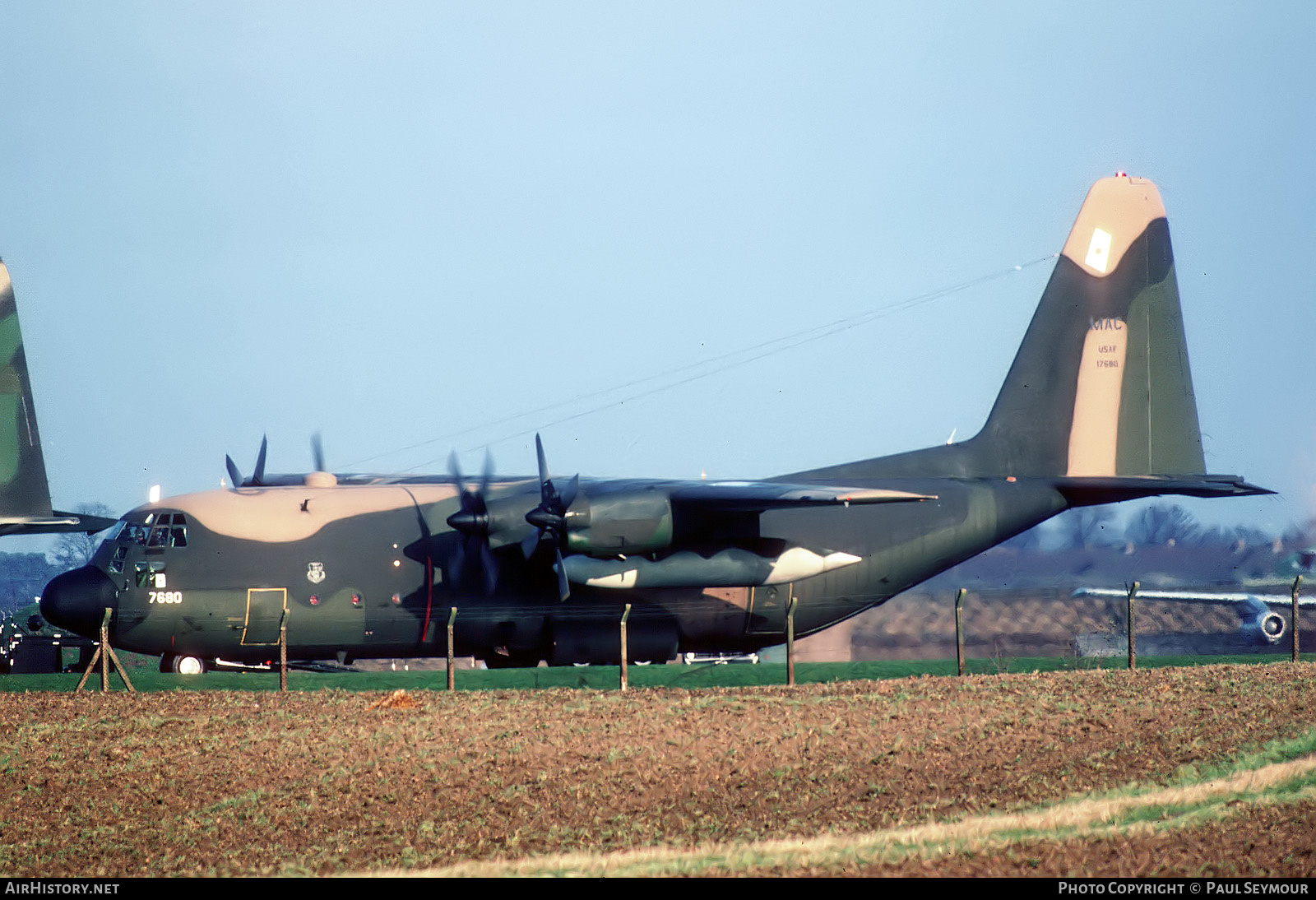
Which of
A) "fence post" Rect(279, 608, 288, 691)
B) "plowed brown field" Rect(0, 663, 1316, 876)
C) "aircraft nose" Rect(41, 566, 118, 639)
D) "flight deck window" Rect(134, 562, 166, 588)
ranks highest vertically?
"flight deck window" Rect(134, 562, 166, 588)

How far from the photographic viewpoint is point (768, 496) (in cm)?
2133

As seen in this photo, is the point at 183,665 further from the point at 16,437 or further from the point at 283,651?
the point at 16,437

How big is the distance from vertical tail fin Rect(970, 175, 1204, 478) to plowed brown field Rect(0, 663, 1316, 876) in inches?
263

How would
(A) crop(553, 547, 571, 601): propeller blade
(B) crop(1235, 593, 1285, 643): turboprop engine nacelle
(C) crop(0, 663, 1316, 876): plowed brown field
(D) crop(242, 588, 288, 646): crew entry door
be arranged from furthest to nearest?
(B) crop(1235, 593, 1285, 643): turboprop engine nacelle → (D) crop(242, 588, 288, 646): crew entry door → (A) crop(553, 547, 571, 601): propeller blade → (C) crop(0, 663, 1316, 876): plowed brown field

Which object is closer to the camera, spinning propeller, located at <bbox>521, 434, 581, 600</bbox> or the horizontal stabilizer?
spinning propeller, located at <bbox>521, 434, 581, 600</bbox>

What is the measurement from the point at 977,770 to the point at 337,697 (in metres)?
10.4

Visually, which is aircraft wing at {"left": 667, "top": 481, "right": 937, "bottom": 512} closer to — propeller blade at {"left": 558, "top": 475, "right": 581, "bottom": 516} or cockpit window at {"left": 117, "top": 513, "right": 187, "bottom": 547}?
propeller blade at {"left": 558, "top": 475, "right": 581, "bottom": 516}

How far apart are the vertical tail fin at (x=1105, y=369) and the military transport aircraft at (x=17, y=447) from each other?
56.8ft

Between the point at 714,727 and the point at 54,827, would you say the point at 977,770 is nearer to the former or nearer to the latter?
the point at 714,727

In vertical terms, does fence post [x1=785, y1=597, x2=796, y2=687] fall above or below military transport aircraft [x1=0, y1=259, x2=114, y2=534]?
below

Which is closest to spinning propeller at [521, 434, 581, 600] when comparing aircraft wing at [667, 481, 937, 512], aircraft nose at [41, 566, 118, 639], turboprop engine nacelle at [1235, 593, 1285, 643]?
aircraft wing at [667, 481, 937, 512]

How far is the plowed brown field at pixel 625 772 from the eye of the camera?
12.0m

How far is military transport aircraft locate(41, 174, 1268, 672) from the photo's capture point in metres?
21.9

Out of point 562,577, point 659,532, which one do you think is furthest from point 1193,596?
point 562,577
